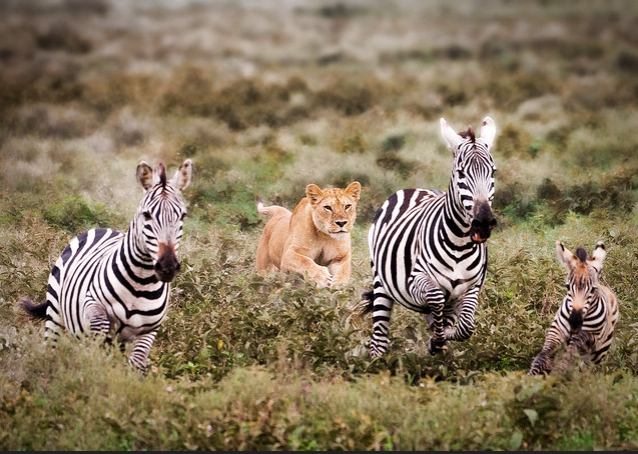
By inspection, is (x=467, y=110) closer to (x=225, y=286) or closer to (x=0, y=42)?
(x=225, y=286)

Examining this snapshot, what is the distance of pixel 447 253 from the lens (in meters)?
7.55

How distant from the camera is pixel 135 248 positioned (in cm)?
715

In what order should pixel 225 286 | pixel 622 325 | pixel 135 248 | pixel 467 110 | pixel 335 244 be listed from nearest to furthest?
pixel 135 248 < pixel 622 325 < pixel 225 286 < pixel 335 244 < pixel 467 110

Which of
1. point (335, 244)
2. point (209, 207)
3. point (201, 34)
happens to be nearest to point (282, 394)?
point (335, 244)

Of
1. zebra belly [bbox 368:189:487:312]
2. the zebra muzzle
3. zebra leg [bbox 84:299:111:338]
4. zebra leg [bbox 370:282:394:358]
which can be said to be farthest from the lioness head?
the zebra muzzle

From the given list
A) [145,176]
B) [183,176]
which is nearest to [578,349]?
[183,176]

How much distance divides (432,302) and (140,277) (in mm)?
2239

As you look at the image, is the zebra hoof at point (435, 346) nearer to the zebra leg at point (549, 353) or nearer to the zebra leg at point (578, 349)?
the zebra leg at point (549, 353)

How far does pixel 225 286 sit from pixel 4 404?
344 cm

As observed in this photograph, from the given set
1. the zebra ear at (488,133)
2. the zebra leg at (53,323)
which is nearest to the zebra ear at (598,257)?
the zebra ear at (488,133)

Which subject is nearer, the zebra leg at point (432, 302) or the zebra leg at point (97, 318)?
the zebra leg at point (97, 318)

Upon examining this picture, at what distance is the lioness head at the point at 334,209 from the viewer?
10656 mm

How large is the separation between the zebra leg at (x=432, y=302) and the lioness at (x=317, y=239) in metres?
2.69

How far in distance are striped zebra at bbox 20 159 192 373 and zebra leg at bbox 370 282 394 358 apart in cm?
194
